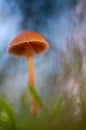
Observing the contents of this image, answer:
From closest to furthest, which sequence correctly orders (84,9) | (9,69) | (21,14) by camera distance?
1. (84,9)
2. (9,69)
3. (21,14)

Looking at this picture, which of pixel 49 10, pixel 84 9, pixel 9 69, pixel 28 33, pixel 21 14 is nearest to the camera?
pixel 28 33

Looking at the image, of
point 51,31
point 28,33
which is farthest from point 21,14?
point 28,33

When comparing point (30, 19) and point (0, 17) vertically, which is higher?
point (0, 17)

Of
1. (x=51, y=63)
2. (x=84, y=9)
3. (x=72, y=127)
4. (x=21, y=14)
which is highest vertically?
(x=21, y=14)

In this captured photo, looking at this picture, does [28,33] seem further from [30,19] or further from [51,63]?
[30,19]

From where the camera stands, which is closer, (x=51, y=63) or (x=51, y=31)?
(x=51, y=63)
